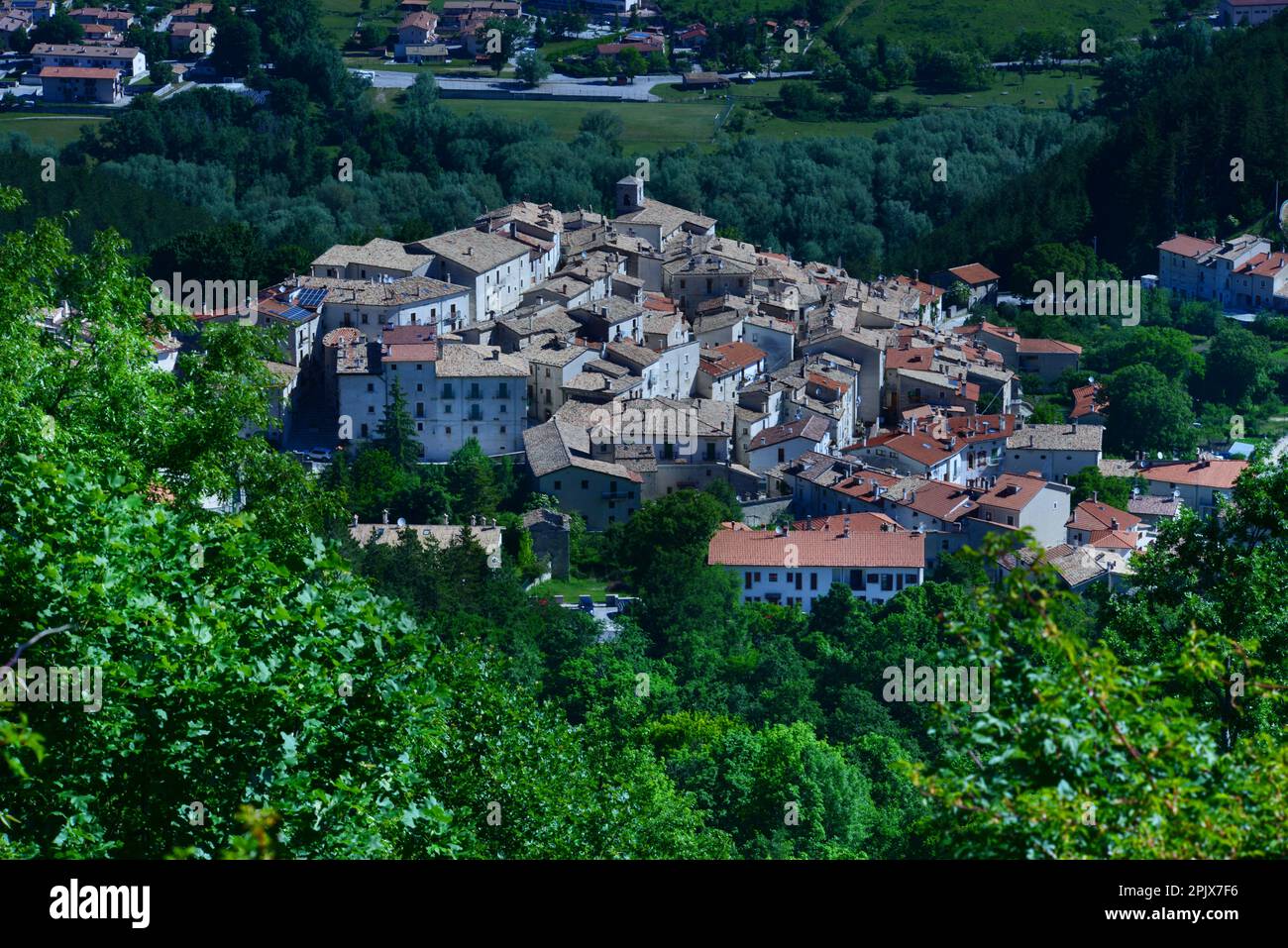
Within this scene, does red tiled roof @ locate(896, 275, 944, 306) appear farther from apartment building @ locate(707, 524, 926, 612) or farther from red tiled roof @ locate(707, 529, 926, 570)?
apartment building @ locate(707, 524, 926, 612)

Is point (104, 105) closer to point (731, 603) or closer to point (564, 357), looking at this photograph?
point (564, 357)

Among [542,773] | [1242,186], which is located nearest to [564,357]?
[542,773]

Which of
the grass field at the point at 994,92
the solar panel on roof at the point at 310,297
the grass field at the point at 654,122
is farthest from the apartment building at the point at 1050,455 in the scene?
the grass field at the point at 994,92

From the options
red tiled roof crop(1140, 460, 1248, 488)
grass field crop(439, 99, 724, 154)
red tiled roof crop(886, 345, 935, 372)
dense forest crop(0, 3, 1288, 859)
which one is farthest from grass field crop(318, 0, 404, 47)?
dense forest crop(0, 3, 1288, 859)

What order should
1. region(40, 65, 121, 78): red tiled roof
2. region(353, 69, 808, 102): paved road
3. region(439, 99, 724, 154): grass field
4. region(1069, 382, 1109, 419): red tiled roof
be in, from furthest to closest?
region(353, 69, 808, 102): paved road
region(40, 65, 121, 78): red tiled roof
region(439, 99, 724, 154): grass field
region(1069, 382, 1109, 419): red tiled roof

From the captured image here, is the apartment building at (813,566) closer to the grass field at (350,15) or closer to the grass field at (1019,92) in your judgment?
the grass field at (1019,92)

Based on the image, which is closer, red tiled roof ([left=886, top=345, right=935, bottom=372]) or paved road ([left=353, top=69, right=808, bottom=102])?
red tiled roof ([left=886, top=345, right=935, bottom=372])
